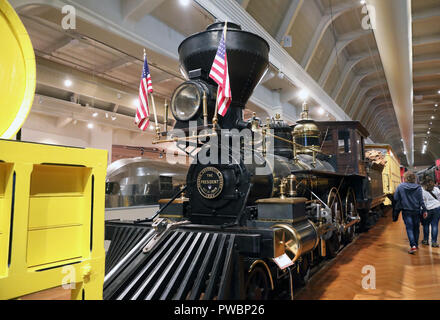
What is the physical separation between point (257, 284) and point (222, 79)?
1.73 meters

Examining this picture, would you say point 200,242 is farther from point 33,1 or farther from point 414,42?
point 414,42

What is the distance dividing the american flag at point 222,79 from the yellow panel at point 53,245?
1.75 meters

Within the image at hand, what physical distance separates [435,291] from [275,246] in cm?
204

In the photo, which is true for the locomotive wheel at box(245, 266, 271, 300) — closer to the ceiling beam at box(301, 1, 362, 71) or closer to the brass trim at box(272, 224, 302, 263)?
the brass trim at box(272, 224, 302, 263)

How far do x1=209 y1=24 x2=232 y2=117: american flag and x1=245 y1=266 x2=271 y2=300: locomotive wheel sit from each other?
4.34 ft

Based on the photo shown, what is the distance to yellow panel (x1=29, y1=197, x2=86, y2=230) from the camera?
92 centimetres

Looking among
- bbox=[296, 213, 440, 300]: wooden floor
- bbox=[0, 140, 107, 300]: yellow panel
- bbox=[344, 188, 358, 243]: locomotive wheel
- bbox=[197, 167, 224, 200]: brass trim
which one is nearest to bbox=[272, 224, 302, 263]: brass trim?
bbox=[197, 167, 224, 200]: brass trim

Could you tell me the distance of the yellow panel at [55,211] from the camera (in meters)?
0.92

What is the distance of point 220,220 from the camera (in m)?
2.88

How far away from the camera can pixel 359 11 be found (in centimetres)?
756

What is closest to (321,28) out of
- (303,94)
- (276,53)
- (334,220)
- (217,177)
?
(303,94)

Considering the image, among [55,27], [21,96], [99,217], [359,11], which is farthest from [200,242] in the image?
[359,11]

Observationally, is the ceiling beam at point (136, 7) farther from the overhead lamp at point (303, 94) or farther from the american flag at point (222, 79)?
the overhead lamp at point (303, 94)
